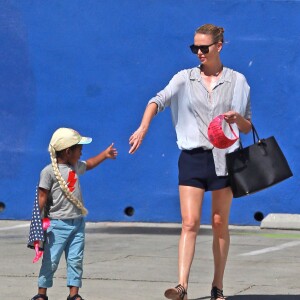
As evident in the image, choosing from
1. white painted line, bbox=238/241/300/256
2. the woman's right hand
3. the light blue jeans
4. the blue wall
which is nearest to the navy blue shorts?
the woman's right hand

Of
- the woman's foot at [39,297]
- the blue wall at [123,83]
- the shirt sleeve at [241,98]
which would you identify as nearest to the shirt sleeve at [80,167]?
the woman's foot at [39,297]

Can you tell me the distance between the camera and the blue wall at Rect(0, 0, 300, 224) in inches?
484

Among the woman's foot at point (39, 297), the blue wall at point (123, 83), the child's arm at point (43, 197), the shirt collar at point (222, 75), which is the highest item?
the blue wall at point (123, 83)

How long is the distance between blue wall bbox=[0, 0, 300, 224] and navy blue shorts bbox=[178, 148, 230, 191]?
5.27 m

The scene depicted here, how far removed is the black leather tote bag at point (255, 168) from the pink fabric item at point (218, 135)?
144mm

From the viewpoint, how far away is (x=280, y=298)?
7410 millimetres

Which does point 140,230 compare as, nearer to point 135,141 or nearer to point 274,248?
point 274,248

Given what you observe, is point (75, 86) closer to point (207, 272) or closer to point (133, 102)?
point (133, 102)

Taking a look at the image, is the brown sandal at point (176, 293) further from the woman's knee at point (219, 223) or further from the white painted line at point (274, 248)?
the white painted line at point (274, 248)

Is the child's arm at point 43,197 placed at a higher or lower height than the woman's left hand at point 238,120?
lower

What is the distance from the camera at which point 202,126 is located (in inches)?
280

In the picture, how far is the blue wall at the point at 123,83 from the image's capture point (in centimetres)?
1230

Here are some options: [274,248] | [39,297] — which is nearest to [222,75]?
[39,297]

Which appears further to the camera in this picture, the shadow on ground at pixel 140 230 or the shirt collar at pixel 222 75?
the shadow on ground at pixel 140 230
